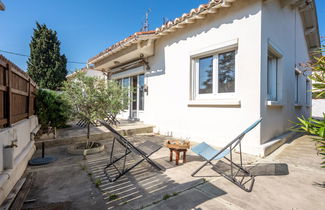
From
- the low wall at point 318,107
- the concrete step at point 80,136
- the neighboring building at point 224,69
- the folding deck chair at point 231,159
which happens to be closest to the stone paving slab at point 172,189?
the folding deck chair at point 231,159

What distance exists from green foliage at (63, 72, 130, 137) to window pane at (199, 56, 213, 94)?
3.17 m

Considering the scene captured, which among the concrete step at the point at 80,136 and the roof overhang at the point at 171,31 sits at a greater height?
the roof overhang at the point at 171,31

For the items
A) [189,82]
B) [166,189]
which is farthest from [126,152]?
[189,82]

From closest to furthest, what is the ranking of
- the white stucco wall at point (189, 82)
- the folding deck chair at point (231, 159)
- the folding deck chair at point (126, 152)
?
the folding deck chair at point (231, 159) < the folding deck chair at point (126, 152) < the white stucco wall at point (189, 82)

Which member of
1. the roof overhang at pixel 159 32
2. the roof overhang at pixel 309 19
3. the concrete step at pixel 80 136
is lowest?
the concrete step at pixel 80 136

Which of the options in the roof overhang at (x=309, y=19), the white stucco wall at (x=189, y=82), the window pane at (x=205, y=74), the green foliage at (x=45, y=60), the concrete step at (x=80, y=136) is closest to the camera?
the white stucco wall at (x=189, y=82)

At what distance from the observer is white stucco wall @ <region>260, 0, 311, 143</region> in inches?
188

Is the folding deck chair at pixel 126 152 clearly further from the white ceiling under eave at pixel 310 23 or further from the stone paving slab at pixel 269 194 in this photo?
the white ceiling under eave at pixel 310 23

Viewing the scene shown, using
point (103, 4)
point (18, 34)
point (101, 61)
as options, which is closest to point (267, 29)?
point (101, 61)

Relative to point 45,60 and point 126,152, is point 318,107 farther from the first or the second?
point 45,60

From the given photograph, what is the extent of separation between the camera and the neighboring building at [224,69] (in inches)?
186

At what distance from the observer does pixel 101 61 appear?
10.8 meters

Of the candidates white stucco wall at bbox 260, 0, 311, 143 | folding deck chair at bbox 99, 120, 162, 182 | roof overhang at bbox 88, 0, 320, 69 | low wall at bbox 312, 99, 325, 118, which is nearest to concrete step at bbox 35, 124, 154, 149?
folding deck chair at bbox 99, 120, 162, 182

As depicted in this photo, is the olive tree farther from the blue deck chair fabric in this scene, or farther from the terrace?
the blue deck chair fabric
